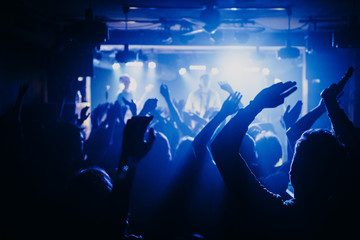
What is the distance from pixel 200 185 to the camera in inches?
79.4

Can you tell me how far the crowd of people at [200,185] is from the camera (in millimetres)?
1201

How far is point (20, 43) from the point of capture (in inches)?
230

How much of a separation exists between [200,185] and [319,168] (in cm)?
92

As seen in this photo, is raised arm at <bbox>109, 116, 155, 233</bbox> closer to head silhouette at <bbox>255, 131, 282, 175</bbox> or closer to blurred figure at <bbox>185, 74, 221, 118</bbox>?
head silhouette at <bbox>255, 131, 282, 175</bbox>

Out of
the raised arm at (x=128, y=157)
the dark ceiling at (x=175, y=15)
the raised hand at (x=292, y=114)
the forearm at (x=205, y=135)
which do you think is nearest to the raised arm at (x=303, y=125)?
the raised hand at (x=292, y=114)

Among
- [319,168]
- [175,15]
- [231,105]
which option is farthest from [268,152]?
[175,15]

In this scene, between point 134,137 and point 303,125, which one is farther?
point 303,125

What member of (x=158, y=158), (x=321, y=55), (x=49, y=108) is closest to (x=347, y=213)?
(x=158, y=158)

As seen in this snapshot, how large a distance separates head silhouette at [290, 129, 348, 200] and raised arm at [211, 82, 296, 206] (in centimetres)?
17

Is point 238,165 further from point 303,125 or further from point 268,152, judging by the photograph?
point 268,152

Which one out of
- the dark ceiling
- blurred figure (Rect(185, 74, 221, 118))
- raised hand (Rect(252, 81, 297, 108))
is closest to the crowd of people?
raised hand (Rect(252, 81, 297, 108))

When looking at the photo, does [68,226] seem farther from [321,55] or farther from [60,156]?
[321,55]

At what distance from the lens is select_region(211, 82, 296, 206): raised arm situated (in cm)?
118

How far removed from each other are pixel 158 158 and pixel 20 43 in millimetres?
4935
